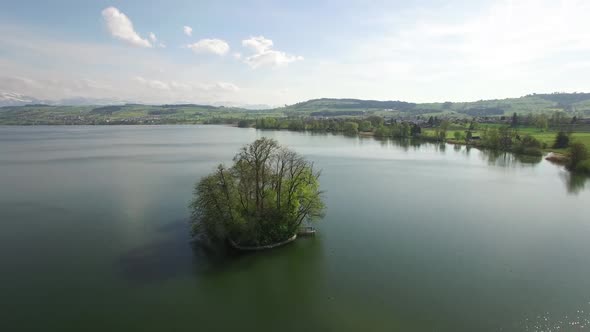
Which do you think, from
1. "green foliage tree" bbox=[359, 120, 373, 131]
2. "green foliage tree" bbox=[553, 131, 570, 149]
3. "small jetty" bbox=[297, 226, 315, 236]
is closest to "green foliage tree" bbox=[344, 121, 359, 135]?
"green foliage tree" bbox=[359, 120, 373, 131]

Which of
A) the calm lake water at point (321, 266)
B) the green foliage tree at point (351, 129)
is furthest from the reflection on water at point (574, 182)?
the green foliage tree at point (351, 129)

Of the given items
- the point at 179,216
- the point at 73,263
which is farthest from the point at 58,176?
the point at 73,263

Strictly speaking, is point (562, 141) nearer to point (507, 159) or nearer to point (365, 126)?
point (507, 159)

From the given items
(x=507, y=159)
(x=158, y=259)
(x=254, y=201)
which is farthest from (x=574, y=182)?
(x=158, y=259)

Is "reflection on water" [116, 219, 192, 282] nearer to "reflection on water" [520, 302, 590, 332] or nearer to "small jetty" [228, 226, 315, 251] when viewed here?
"small jetty" [228, 226, 315, 251]

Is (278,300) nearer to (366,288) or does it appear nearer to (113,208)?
(366,288)

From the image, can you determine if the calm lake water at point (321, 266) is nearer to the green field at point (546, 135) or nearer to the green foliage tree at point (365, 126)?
the green field at point (546, 135)
